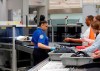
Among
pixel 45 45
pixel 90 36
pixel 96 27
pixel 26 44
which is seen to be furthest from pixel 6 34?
pixel 96 27

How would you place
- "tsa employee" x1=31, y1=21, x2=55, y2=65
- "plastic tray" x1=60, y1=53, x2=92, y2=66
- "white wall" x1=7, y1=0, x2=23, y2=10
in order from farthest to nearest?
"white wall" x1=7, y1=0, x2=23, y2=10, "tsa employee" x1=31, y1=21, x2=55, y2=65, "plastic tray" x1=60, y1=53, x2=92, y2=66

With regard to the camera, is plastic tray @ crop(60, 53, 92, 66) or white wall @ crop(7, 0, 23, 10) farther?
white wall @ crop(7, 0, 23, 10)

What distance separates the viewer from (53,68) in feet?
9.12

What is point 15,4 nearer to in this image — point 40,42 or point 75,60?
point 40,42

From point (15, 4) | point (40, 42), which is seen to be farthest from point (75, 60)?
point (15, 4)

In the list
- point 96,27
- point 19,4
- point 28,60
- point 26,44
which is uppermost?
point 19,4

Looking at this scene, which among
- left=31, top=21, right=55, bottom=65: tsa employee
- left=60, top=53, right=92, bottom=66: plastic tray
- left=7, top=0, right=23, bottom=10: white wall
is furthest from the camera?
left=7, top=0, right=23, bottom=10: white wall

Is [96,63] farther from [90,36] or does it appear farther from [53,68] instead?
[90,36]

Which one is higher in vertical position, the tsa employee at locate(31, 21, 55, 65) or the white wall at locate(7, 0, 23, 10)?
the white wall at locate(7, 0, 23, 10)

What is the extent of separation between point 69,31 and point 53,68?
4483 mm

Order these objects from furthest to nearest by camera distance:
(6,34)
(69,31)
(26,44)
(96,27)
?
(69,31), (6,34), (26,44), (96,27)

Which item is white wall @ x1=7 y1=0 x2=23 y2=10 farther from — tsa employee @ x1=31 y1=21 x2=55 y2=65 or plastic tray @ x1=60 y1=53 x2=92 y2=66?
plastic tray @ x1=60 y1=53 x2=92 y2=66

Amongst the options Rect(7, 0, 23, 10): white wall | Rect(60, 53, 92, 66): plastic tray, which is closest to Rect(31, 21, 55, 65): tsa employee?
Rect(60, 53, 92, 66): plastic tray

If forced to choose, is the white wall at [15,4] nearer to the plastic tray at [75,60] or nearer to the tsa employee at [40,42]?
the tsa employee at [40,42]
